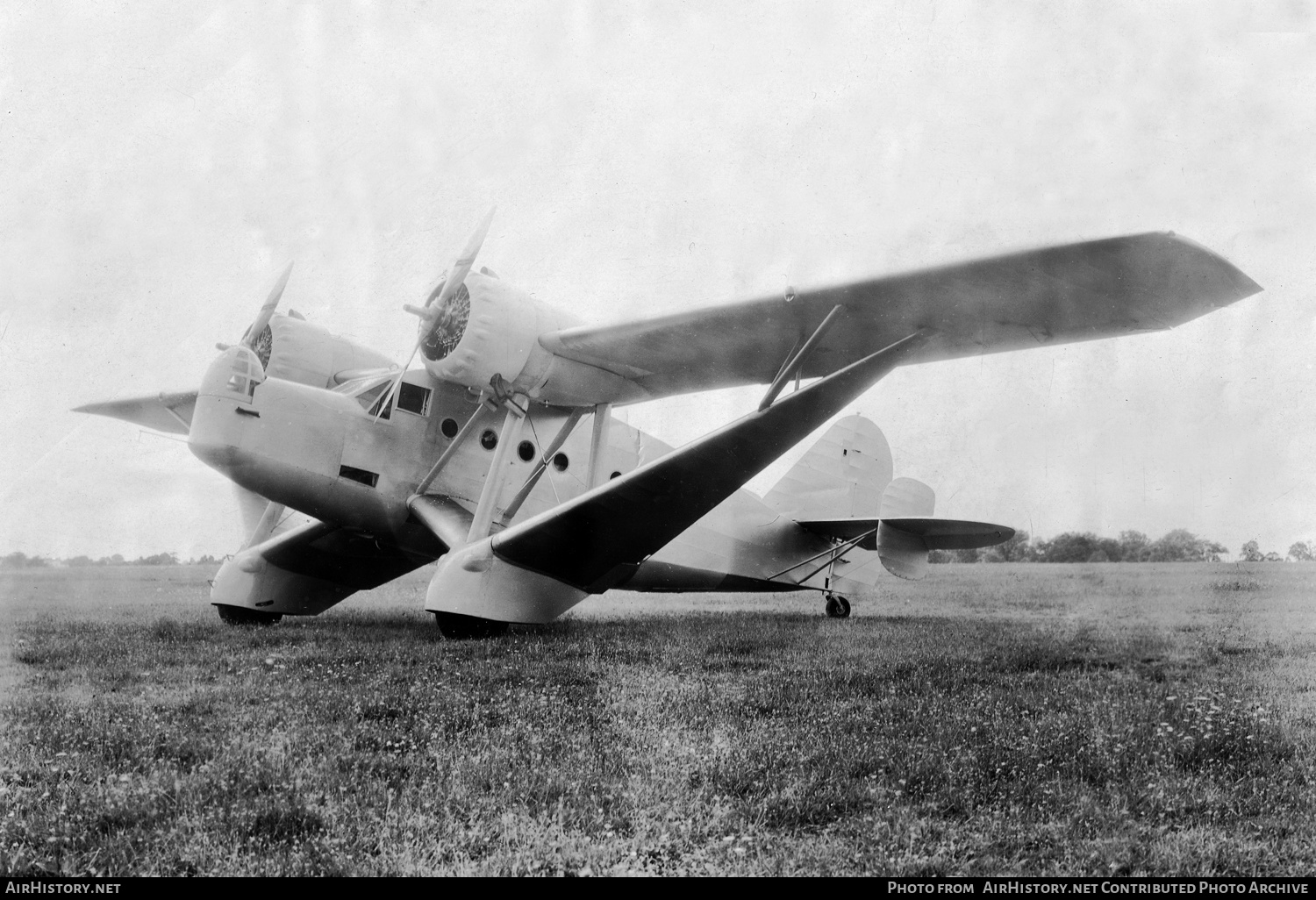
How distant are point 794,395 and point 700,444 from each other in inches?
31.8

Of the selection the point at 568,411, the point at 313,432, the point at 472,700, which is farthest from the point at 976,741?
the point at 313,432

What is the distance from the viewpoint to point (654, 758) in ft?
11.3

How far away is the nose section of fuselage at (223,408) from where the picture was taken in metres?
7.27

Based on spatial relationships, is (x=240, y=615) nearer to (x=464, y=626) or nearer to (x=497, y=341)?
(x=464, y=626)

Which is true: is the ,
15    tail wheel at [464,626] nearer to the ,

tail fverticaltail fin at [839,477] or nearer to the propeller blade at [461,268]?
the propeller blade at [461,268]

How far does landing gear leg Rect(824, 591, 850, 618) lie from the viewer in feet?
37.6

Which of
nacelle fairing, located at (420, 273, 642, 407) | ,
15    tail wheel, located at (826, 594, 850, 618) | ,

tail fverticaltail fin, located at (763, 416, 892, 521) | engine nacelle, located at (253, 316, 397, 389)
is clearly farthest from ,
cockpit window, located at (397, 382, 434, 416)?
,
15    tail wheel, located at (826, 594, 850, 618)

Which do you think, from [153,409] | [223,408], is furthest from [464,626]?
[153,409]

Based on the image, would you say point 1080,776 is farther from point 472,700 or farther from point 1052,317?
point 1052,317

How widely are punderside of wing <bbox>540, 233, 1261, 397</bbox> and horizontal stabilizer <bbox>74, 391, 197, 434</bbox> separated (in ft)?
19.0

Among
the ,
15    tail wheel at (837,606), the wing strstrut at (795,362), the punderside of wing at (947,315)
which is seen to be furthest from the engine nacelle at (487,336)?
the ,
15    tail wheel at (837,606)

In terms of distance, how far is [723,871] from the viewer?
8.02 ft

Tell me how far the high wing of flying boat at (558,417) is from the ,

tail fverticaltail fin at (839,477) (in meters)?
1.52

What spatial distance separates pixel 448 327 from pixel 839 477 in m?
6.56
